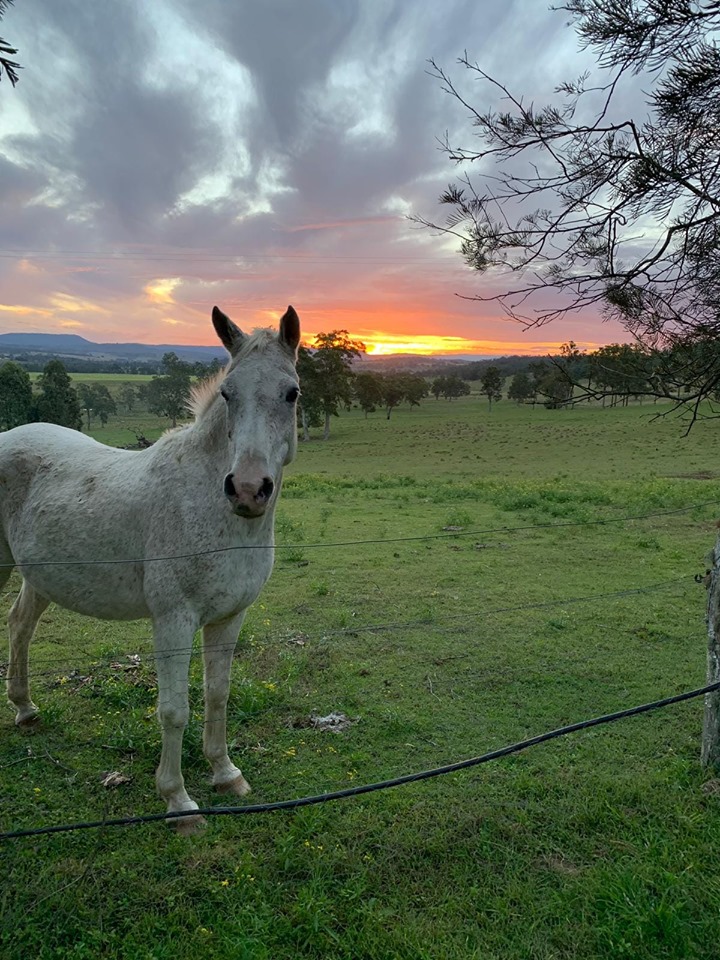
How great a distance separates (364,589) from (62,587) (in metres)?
5.09

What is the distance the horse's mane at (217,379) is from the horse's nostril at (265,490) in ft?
2.78

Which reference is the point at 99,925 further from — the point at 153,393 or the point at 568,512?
the point at 153,393

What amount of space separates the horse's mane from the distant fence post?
3.59 metres

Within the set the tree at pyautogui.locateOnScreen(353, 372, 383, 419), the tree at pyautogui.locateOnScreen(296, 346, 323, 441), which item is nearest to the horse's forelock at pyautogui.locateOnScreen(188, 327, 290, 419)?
the tree at pyautogui.locateOnScreen(296, 346, 323, 441)

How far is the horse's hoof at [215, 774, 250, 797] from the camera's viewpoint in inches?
156

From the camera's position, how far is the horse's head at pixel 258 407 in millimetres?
2971

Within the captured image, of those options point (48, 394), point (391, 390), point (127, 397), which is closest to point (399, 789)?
point (48, 394)

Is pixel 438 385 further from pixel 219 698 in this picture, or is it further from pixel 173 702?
pixel 173 702

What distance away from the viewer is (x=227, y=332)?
3.49 m

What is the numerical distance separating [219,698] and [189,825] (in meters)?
0.78

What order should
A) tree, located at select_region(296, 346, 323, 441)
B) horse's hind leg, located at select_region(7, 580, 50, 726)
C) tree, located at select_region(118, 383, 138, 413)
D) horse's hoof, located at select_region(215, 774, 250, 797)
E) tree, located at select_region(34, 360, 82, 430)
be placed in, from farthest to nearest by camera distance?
tree, located at select_region(118, 383, 138, 413), tree, located at select_region(296, 346, 323, 441), tree, located at select_region(34, 360, 82, 430), horse's hind leg, located at select_region(7, 580, 50, 726), horse's hoof, located at select_region(215, 774, 250, 797)

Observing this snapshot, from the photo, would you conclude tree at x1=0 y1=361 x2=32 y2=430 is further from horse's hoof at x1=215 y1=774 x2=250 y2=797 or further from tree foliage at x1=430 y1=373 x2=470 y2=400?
tree foliage at x1=430 y1=373 x2=470 y2=400

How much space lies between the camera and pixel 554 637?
6699mm

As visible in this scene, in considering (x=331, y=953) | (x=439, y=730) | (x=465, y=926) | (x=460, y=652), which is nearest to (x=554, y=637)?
(x=460, y=652)
